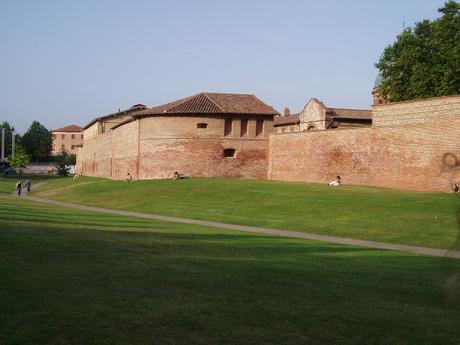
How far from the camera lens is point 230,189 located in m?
38.9

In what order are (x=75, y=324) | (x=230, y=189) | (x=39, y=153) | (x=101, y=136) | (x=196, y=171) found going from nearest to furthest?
(x=75, y=324), (x=230, y=189), (x=196, y=171), (x=101, y=136), (x=39, y=153)

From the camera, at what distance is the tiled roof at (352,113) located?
63.9 meters

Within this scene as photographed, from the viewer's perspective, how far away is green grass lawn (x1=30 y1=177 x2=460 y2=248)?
22547 mm

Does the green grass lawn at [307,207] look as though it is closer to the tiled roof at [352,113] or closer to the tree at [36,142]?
the tiled roof at [352,113]

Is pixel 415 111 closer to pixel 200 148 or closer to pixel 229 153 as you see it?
pixel 229 153

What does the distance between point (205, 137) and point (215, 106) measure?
308 centimetres

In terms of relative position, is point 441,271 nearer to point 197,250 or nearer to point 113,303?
point 197,250

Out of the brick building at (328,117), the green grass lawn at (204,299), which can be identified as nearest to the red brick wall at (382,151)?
the brick building at (328,117)

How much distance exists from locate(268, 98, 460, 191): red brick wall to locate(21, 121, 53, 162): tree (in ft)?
329

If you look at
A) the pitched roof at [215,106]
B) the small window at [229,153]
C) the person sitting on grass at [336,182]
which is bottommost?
the person sitting on grass at [336,182]

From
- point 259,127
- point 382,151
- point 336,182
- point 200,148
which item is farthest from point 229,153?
point 382,151

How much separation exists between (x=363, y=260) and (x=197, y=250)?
394 cm

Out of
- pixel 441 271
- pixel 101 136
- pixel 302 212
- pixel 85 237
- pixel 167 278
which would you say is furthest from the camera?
pixel 101 136

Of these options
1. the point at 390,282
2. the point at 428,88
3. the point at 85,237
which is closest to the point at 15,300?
the point at 390,282
